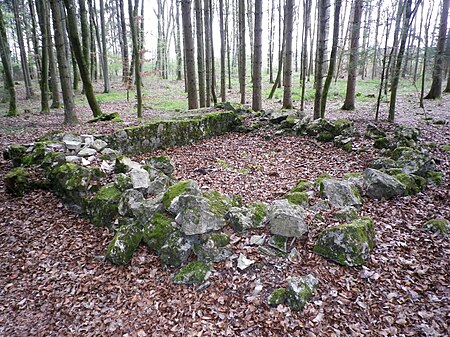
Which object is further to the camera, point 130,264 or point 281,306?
point 130,264

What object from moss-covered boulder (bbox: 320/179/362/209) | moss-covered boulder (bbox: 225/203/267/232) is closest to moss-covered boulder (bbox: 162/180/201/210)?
moss-covered boulder (bbox: 225/203/267/232)

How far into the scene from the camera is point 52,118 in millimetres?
12023

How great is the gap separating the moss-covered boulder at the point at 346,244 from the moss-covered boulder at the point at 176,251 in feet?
5.74

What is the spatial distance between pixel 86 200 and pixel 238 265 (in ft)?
10.0

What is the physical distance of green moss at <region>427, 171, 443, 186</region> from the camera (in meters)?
5.66

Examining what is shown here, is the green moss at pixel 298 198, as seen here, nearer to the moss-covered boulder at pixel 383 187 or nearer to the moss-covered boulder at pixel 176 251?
the moss-covered boulder at pixel 383 187

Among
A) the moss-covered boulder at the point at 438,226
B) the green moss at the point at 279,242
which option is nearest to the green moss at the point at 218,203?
the green moss at the point at 279,242

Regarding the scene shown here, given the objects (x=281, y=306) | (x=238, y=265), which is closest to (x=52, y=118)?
(x=238, y=265)

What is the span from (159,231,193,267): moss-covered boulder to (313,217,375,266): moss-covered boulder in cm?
175

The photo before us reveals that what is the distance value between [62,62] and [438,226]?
11.0 meters

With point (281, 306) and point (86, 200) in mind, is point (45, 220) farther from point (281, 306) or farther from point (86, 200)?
point (281, 306)

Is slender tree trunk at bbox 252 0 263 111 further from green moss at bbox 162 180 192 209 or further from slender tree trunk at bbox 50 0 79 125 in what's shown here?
green moss at bbox 162 180 192 209

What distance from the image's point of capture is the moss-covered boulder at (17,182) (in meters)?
5.60

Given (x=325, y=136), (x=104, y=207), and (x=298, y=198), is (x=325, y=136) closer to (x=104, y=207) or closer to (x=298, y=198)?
(x=298, y=198)
